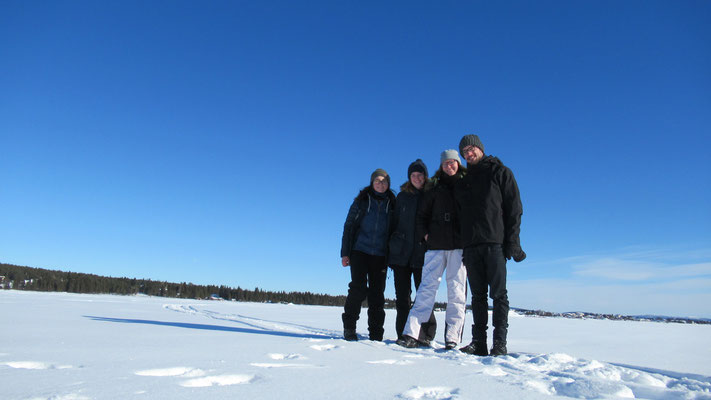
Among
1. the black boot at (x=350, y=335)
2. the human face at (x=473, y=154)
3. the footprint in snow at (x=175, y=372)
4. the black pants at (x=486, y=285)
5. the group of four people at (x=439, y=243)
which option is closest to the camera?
the footprint in snow at (x=175, y=372)

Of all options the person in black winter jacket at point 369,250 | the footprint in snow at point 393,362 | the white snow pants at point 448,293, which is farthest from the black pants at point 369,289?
the footprint in snow at point 393,362

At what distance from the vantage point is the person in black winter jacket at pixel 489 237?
3455 mm

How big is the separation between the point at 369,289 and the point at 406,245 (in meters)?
0.72

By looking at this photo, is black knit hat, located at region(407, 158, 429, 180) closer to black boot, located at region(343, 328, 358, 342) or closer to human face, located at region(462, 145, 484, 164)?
human face, located at region(462, 145, 484, 164)

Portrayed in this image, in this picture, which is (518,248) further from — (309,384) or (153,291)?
(153,291)

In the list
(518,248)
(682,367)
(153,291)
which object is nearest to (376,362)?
(518,248)

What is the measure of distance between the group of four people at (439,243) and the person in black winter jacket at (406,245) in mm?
11

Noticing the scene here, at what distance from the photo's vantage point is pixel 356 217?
4652 millimetres

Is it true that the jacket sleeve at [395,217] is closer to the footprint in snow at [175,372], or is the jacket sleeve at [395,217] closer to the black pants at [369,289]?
the black pants at [369,289]

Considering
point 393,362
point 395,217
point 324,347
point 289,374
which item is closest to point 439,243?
point 395,217

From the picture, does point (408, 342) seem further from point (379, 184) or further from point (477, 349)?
point (379, 184)

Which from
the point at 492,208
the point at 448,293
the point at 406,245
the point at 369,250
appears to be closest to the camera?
the point at 492,208

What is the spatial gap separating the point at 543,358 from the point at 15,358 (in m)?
3.22

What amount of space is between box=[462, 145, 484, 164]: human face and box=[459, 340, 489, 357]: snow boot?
1739 mm
